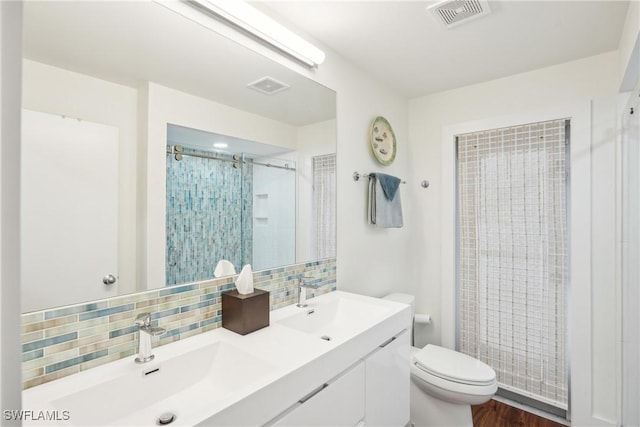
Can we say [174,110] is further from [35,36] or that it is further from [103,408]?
[103,408]

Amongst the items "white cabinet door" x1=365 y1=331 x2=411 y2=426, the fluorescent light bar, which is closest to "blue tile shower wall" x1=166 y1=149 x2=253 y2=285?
the fluorescent light bar

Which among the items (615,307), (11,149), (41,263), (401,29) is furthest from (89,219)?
(615,307)

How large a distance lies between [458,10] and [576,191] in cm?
131

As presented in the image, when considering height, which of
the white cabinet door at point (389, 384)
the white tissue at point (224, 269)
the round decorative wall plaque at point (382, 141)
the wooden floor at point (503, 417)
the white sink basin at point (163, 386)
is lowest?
the wooden floor at point (503, 417)

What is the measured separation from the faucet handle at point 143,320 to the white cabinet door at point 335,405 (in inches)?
19.7

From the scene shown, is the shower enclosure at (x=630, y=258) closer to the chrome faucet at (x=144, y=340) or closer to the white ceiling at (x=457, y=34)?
the white ceiling at (x=457, y=34)

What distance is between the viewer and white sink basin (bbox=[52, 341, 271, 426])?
2.87 ft

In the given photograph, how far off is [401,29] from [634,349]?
2.01 metres

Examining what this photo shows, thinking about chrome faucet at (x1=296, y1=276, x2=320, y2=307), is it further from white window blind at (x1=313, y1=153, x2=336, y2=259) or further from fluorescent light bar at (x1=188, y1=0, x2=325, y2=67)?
fluorescent light bar at (x1=188, y1=0, x2=325, y2=67)

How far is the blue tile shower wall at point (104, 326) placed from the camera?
2.91ft

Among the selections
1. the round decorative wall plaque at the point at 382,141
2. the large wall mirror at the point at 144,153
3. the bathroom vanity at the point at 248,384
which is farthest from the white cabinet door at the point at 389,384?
the round decorative wall plaque at the point at 382,141

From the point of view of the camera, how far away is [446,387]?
178 cm

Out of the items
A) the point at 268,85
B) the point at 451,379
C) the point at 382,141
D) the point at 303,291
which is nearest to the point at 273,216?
the point at 303,291

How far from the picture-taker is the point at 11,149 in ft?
0.76
